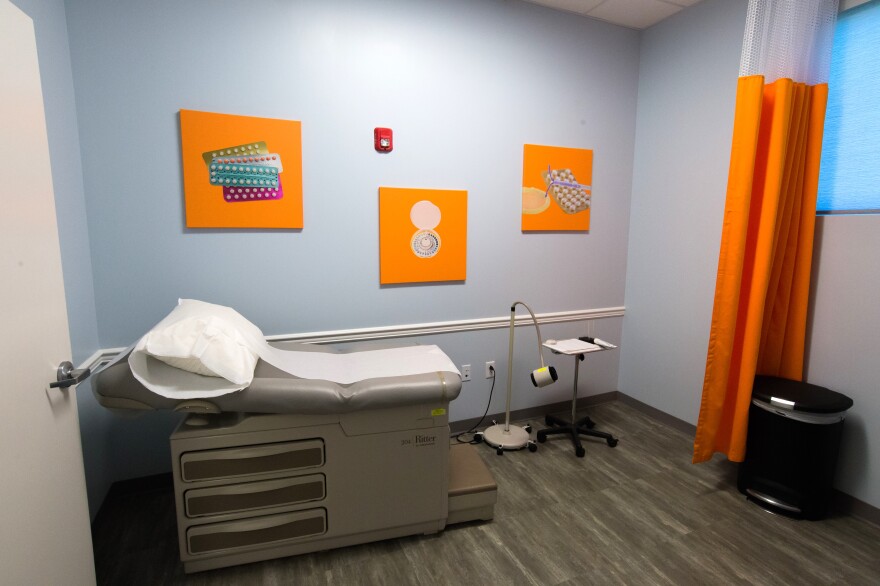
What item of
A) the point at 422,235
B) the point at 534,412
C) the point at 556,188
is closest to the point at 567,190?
the point at 556,188

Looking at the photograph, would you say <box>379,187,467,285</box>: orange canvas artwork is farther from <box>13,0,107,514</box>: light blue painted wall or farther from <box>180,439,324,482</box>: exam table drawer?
<box>13,0,107,514</box>: light blue painted wall

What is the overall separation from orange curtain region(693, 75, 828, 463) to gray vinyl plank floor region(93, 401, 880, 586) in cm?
37

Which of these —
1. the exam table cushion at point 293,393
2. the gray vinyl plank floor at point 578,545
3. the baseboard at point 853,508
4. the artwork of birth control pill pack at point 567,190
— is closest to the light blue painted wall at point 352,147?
the artwork of birth control pill pack at point 567,190

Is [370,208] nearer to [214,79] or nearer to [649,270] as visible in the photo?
[214,79]

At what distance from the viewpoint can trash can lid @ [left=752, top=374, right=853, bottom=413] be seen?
1.89 meters

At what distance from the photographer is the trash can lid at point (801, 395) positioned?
1.89 metres

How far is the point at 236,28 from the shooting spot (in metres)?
2.02

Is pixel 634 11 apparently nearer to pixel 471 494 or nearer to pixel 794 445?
pixel 794 445

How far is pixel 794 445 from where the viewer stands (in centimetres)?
197

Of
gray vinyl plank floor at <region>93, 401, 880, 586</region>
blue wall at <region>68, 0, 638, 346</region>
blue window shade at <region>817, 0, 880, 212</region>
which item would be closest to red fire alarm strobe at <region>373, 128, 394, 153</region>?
blue wall at <region>68, 0, 638, 346</region>

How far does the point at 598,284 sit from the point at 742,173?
4.00ft

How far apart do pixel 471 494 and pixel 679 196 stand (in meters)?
2.24

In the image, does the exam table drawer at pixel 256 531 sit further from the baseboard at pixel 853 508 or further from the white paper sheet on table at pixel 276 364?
the baseboard at pixel 853 508

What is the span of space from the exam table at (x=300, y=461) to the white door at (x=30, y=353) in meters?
0.33
